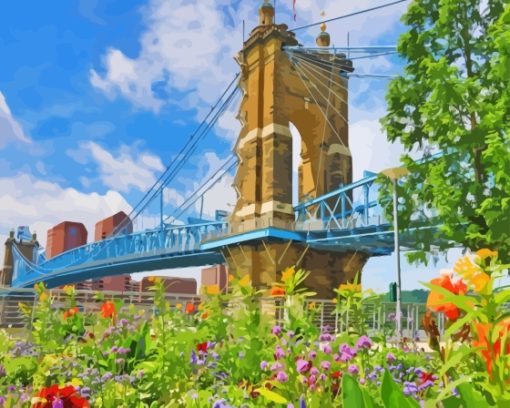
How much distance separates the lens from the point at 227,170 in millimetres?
47500

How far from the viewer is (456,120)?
1205 centimetres

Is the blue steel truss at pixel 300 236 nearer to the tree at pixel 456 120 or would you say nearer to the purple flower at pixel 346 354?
the tree at pixel 456 120

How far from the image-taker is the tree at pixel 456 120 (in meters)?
10.7

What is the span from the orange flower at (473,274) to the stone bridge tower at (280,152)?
2443 cm

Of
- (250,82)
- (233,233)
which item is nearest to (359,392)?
(233,233)

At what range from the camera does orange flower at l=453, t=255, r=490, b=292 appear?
1.59 metres

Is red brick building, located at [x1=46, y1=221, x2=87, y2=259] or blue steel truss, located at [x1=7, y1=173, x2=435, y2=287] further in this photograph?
red brick building, located at [x1=46, y1=221, x2=87, y2=259]

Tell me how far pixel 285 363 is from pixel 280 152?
1019 inches

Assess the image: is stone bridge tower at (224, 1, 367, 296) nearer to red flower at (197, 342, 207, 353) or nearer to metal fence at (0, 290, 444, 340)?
metal fence at (0, 290, 444, 340)

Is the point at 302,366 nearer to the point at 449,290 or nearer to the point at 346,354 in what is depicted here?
the point at 346,354

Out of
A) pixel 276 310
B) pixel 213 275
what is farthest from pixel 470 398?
pixel 213 275

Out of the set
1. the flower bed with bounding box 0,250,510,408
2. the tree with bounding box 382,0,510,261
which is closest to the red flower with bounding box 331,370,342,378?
the flower bed with bounding box 0,250,510,408

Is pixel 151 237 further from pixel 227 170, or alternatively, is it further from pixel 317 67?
pixel 317 67

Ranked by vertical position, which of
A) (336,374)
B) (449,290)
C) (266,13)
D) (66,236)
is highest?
(266,13)
